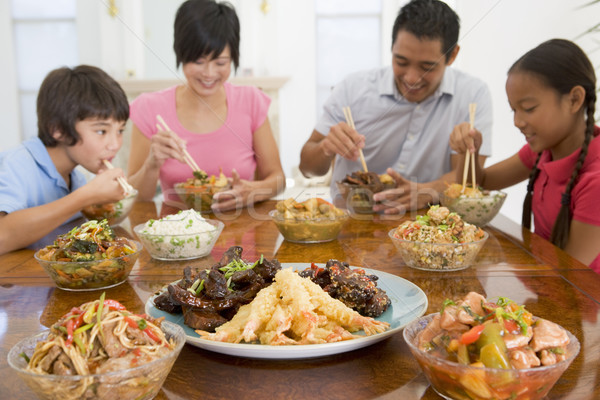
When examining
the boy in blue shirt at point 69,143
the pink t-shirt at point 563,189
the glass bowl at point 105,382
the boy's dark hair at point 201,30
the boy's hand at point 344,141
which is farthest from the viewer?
the boy's dark hair at point 201,30

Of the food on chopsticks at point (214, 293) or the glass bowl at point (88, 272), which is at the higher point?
the food on chopsticks at point (214, 293)

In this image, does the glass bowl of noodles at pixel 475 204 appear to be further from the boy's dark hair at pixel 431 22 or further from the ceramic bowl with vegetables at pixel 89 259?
the ceramic bowl with vegetables at pixel 89 259

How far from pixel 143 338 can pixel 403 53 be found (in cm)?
200

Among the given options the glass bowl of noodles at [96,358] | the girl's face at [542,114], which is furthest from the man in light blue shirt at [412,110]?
the glass bowl of noodles at [96,358]

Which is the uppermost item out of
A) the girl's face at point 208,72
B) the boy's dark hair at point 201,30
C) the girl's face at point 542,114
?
the boy's dark hair at point 201,30

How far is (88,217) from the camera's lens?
1.94m

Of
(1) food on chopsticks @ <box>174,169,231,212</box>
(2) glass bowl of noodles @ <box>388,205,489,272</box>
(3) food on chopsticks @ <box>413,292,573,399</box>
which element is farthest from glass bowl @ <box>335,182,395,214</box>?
(3) food on chopsticks @ <box>413,292,573,399</box>

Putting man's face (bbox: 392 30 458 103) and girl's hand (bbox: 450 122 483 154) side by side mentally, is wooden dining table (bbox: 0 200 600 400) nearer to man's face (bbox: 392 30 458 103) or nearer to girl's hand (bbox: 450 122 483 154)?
girl's hand (bbox: 450 122 483 154)

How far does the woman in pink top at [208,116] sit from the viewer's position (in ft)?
8.45

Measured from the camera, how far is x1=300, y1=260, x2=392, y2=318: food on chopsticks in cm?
100

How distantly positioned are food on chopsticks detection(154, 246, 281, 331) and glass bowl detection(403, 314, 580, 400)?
39 cm

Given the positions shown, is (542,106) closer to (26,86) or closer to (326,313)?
(326,313)

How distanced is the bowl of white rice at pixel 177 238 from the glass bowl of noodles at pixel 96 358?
682 mm

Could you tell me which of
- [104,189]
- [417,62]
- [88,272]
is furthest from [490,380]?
[417,62]
